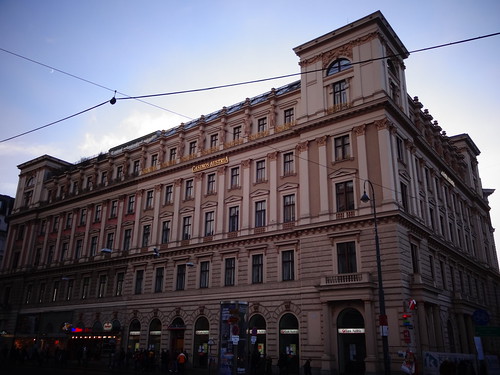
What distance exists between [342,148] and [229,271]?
1522cm

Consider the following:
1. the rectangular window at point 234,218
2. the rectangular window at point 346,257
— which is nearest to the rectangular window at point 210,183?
the rectangular window at point 234,218

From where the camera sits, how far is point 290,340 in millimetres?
36344

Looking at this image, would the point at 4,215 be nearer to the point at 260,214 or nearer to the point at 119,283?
the point at 119,283

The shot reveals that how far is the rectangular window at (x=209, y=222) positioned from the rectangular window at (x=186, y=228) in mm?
2334

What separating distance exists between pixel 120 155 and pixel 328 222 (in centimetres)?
3298

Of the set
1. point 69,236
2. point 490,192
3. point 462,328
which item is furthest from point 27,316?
point 490,192

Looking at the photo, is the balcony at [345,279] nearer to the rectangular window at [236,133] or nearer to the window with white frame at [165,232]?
the rectangular window at [236,133]

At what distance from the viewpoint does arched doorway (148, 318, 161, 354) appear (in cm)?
4512

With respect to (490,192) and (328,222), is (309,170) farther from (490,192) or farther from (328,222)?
(490,192)

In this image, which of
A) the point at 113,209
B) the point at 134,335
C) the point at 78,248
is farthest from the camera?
the point at 78,248

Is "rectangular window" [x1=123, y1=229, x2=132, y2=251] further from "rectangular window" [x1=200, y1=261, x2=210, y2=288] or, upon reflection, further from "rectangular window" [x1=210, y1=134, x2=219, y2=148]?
"rectangular window" [x1=210, y1=134, x2=219, y2=148]

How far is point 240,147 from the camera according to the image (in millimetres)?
45188

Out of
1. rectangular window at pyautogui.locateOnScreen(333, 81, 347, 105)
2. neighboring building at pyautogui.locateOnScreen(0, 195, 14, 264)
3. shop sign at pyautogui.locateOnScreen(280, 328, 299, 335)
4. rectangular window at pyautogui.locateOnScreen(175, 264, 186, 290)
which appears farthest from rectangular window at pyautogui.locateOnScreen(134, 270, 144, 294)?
neighboring building at pyautogui.locateOnScreen(0, 195, 14, 264)

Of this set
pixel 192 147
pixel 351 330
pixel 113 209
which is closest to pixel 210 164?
pixel 192 147
